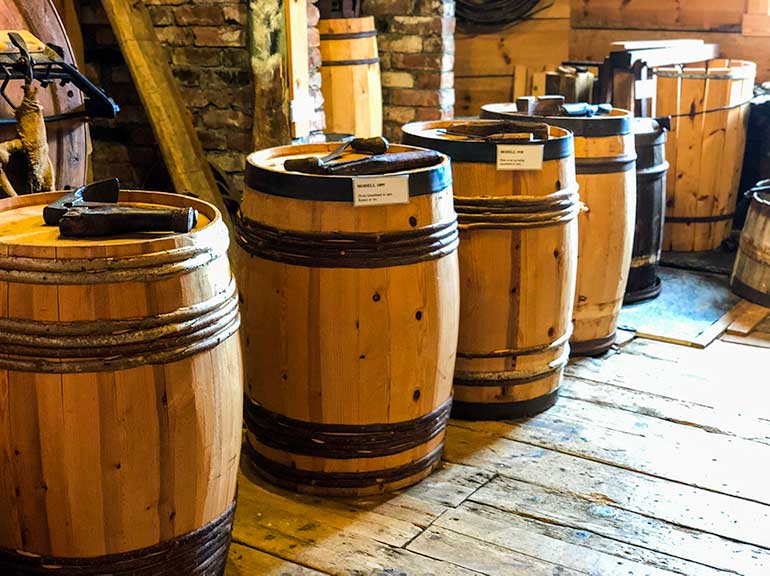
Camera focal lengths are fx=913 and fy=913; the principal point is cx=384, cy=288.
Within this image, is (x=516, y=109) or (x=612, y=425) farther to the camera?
(x=516, y=109)

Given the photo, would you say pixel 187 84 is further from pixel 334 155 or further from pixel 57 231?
pixel 57 231

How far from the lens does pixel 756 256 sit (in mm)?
4121

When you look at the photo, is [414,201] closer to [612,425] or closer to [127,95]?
[612,425]

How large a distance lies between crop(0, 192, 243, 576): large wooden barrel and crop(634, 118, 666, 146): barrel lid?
8.40ft

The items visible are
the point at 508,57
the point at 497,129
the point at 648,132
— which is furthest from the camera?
the point at 508,57

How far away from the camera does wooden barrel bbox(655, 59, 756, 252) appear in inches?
186

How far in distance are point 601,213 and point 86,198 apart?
1966 millimetres

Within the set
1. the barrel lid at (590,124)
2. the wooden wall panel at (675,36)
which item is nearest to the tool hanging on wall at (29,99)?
the barrel lid at (590,124)

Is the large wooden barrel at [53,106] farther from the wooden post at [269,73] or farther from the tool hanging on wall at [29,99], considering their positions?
the wooden post at [269,73]

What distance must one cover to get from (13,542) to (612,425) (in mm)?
1896

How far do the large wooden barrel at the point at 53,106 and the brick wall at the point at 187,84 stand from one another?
959 mm

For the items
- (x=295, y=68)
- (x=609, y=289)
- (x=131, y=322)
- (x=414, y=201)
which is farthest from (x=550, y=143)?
(x=131, y=322)

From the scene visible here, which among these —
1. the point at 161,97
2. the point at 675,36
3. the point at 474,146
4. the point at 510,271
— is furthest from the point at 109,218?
the point at 675,36

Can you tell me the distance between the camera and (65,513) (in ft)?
5.47
